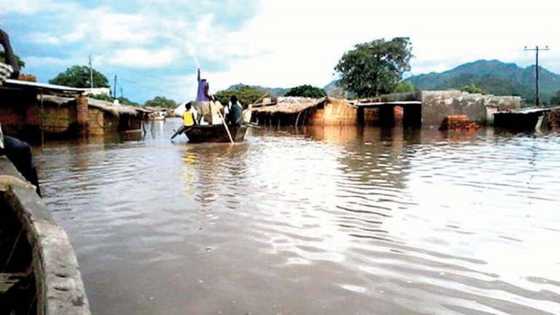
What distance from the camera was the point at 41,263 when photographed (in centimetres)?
209

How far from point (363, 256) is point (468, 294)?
3.44 ft

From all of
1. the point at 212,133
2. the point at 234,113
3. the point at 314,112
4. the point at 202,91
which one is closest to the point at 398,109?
the point at 314,112

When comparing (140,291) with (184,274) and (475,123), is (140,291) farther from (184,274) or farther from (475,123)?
(475,123)

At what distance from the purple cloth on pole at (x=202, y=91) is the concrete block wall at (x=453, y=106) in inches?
670

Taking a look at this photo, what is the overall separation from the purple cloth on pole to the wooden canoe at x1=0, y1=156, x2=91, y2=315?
15.0 m

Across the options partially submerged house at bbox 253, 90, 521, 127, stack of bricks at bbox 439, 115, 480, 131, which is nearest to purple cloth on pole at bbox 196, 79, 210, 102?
stack of bricks at bbox 439, 115, 480, 131

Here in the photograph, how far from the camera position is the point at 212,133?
17766mm

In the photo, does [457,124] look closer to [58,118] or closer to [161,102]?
[58,118]

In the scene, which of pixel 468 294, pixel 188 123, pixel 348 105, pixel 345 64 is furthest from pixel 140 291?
pixel 345 64

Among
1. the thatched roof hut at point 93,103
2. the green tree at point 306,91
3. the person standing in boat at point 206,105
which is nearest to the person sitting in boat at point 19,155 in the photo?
the person standing in boat at point 206,105

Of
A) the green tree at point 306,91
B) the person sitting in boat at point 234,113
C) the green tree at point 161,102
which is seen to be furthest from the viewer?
the green tree at point 161,102

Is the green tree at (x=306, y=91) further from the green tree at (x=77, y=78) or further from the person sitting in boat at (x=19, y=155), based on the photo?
the person sitting in boat at (x=19, y=155)

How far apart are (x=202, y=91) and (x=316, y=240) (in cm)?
1508

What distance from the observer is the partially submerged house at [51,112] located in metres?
17.5
